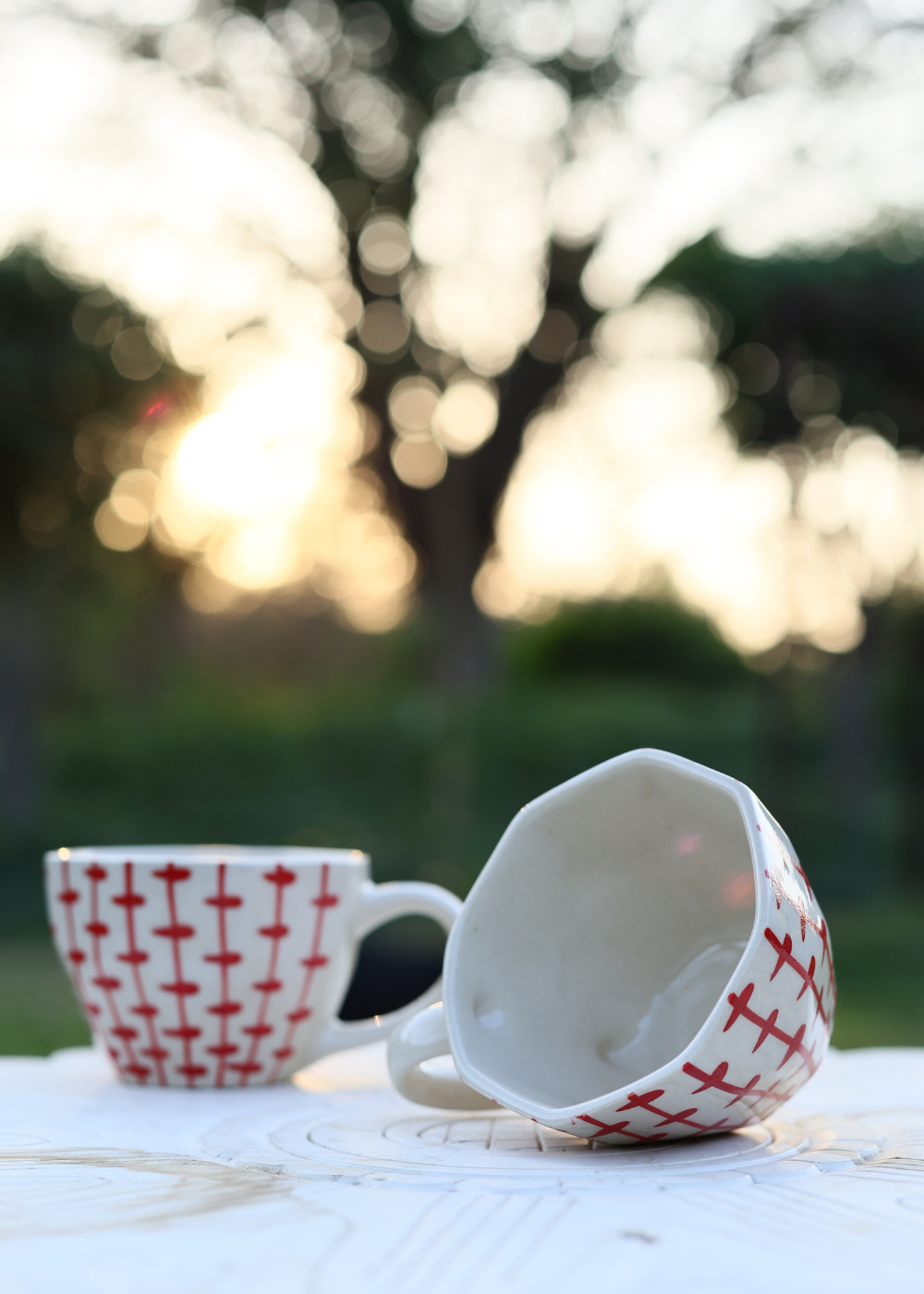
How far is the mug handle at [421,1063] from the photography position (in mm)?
659

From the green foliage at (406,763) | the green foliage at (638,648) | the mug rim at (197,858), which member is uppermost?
the mug rim at (197,858)

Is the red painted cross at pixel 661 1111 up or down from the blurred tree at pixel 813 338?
down

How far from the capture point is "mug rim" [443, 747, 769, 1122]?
55 centimetres

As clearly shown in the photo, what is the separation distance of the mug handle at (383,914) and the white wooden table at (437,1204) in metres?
0.10

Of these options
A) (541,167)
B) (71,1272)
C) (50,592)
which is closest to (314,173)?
(541,167)

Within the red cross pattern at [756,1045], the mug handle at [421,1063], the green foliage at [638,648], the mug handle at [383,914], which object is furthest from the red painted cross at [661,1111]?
the green foliage at [638,648]

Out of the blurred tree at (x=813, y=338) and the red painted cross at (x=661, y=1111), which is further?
the blurred tree at (x=813, y=338)

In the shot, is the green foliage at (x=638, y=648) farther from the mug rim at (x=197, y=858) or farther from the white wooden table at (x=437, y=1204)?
the white wooden table at (x=437, y=1204)

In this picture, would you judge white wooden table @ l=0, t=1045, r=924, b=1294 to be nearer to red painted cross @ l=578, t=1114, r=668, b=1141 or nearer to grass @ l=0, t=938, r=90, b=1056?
red painted cross @ l=578, t=1114, r=668, b=1141

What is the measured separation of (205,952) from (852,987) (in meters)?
2.99

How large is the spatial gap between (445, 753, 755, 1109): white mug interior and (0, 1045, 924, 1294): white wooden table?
0.05 m

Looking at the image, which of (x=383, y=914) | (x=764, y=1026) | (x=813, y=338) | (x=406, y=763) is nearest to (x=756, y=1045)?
(x=764, y=1026)

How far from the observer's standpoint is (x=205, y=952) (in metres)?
0.77

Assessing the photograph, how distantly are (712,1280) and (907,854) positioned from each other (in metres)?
4.44
